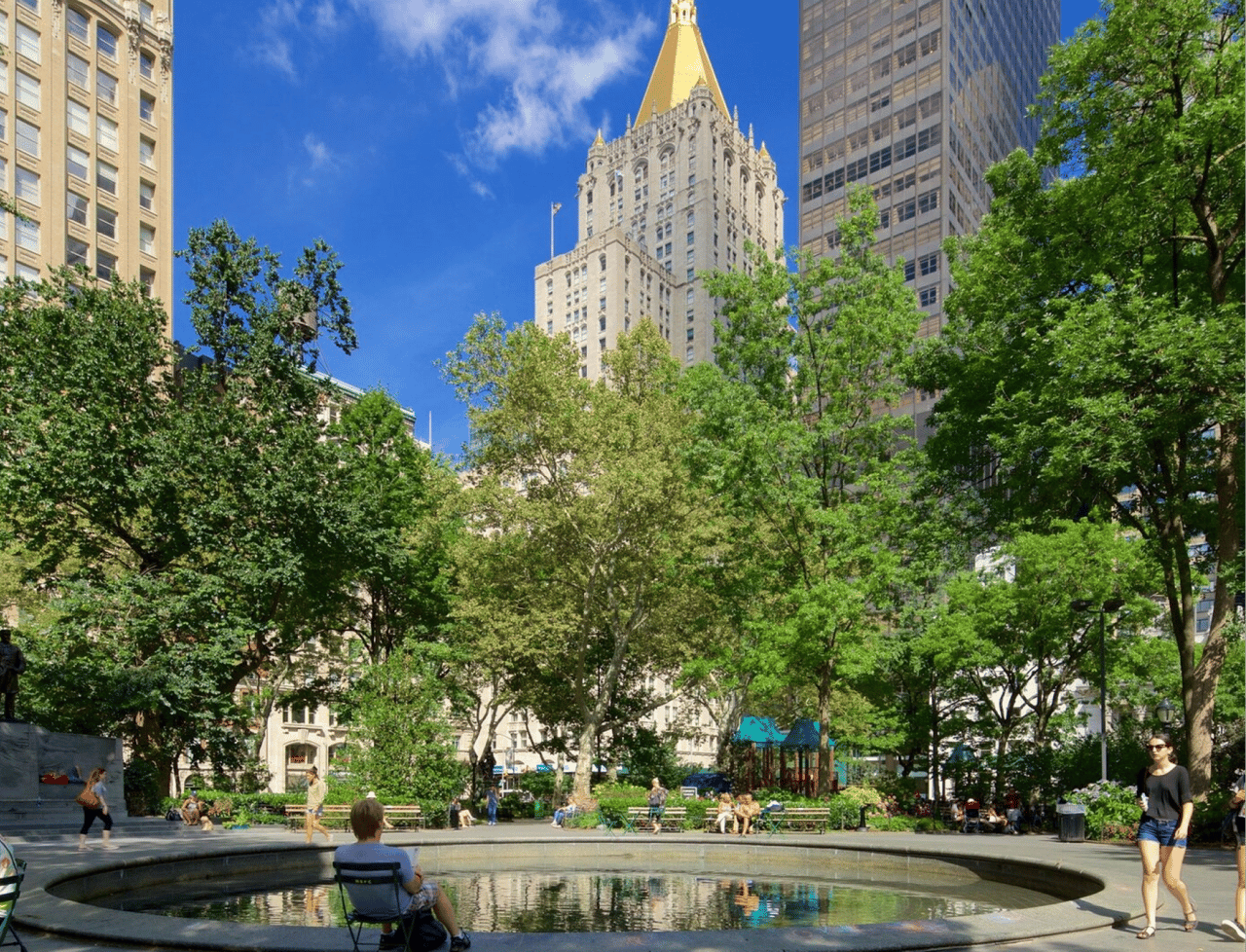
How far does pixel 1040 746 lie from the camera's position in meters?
35.9

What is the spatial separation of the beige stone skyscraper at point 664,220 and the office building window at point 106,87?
79.6 metres

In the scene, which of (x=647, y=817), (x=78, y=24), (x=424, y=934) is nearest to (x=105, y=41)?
(x=78, y=24)

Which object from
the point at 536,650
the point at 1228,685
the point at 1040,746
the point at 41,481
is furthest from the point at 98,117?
the point at 1228,685

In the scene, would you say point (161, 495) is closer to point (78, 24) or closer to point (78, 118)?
point (78, 118)

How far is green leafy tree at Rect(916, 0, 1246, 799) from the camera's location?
20.2 metres

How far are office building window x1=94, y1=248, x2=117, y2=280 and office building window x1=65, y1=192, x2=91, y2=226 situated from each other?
210 centimetres

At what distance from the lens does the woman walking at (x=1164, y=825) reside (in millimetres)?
9367

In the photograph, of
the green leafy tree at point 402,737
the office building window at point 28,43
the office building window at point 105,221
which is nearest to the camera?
the green leafy tree at point 402,737

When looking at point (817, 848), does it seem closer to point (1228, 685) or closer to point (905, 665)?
point (905, 665)

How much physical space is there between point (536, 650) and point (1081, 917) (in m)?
25.3

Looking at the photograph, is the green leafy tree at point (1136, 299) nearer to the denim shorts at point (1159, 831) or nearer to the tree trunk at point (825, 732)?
the tree trunk at point (825, 732)

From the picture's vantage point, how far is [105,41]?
6625 cm

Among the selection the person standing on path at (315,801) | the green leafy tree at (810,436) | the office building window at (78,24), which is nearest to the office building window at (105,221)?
the office building window at (78,24)

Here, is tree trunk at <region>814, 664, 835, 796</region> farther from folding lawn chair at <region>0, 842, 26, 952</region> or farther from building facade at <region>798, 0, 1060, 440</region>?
building facade at <region>798, 0, 1060, 440</region>
